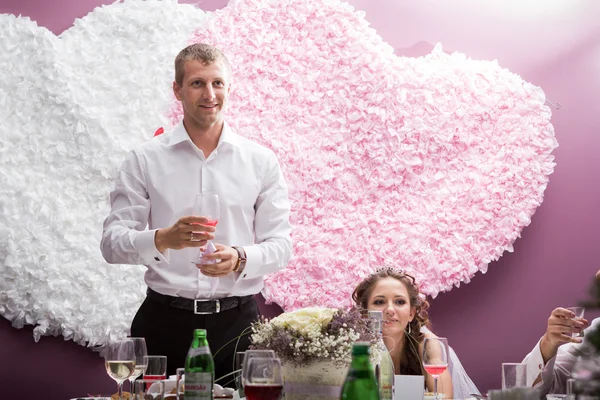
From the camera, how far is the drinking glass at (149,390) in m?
1.50

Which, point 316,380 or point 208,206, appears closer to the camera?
point 316,380

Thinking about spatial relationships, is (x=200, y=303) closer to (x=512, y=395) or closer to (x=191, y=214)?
(x=191, y=214)

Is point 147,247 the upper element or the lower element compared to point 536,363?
upper

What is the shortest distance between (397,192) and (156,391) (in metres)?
1.52

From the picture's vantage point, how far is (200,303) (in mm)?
2160

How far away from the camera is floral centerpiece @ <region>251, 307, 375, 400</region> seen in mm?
1395

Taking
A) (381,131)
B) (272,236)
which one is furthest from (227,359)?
(381,131)

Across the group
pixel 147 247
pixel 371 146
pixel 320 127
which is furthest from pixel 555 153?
pixel 147 247

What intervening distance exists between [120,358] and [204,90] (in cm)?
85

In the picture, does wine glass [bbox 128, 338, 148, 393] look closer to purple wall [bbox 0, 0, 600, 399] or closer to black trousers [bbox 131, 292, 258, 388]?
black trousers [bbox 131, 292, 258, 388]

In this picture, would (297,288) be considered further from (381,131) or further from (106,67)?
(106,67)

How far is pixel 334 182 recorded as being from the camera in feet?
9.25

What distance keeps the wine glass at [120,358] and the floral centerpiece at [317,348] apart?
0.35 meters

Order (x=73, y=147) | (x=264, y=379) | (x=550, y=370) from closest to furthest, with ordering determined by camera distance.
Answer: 1. (x=264, y=379)
2. (x=550, y=370)
3. (x=73, y=147)
